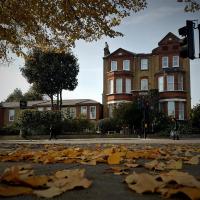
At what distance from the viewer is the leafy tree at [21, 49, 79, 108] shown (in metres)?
49.8

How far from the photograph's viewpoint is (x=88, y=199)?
219 centimetres

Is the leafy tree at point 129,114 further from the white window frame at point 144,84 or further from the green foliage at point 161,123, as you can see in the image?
the white window frame at point 144,84

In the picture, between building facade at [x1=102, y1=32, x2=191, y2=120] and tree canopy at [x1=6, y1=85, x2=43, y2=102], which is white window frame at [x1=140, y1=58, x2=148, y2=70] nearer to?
building facade at [x1=102, y1=32, x2=191, y2=120]

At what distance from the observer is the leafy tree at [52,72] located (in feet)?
164

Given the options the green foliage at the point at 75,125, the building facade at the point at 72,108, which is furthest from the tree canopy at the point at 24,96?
the green foliage at the point at 75,125

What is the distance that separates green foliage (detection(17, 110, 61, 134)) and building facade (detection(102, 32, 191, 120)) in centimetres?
1134

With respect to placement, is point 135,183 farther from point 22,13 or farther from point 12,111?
point 12,111

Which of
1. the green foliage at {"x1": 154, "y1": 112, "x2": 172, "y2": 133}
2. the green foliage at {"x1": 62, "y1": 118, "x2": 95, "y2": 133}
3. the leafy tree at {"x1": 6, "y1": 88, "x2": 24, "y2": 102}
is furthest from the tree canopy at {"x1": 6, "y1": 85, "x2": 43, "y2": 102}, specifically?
the green foliage at {"x1": 154, "y1": 112, "x2": 172, "y2": 133}

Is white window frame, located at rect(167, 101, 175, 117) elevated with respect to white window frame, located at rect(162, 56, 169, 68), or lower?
lower

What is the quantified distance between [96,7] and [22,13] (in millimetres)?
2848

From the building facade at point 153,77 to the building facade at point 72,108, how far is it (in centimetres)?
494

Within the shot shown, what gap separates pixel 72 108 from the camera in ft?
190

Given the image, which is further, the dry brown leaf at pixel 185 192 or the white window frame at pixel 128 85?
the white window frame at pixel 128 85

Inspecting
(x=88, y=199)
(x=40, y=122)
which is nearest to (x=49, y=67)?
(x=40, y=122)
